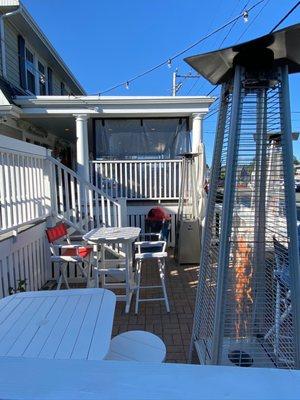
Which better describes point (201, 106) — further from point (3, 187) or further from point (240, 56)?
point (240, 56)

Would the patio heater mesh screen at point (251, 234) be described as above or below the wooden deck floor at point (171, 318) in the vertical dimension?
above

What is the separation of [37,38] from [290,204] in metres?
8.48

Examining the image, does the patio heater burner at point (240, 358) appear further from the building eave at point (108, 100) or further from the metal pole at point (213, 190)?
the building eave at point (108, 100)

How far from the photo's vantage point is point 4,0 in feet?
21.3

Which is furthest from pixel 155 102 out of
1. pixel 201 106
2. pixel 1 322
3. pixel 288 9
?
pixel 1 322

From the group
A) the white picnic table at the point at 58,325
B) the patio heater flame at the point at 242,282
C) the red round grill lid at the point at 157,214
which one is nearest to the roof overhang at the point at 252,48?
the patio heater flame at the point at 242,282

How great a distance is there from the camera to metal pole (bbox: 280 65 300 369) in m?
1.58

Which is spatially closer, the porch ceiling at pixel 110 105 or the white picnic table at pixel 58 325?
the white picnic table at pixel 58 325

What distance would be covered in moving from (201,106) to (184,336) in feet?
17.5

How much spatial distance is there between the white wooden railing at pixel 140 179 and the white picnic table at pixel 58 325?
17.4ft

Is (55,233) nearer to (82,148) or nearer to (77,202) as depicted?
(77,202)

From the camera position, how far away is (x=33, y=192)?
438 cm

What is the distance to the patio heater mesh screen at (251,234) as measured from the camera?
161 centimetres

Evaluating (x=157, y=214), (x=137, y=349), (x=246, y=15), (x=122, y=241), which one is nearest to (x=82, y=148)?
(x=157, y=214)
